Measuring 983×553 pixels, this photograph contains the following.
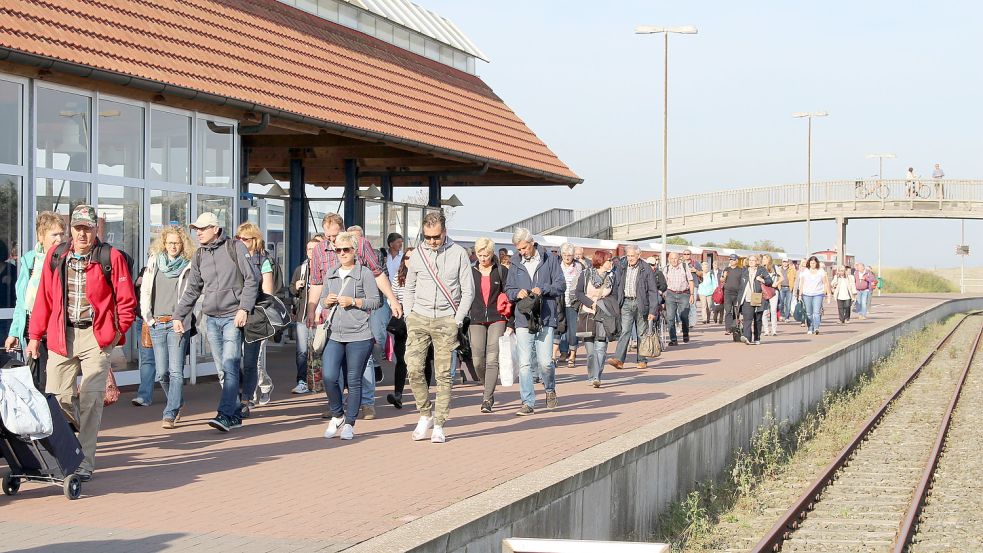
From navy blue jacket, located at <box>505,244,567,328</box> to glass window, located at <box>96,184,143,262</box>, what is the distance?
3.86 m

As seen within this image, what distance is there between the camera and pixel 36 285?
29.6ft

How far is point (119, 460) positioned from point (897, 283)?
98851 millimetres

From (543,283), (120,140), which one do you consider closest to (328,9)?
(120,140)

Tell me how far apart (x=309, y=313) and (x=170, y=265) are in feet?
4.54

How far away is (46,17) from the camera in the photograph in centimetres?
1199

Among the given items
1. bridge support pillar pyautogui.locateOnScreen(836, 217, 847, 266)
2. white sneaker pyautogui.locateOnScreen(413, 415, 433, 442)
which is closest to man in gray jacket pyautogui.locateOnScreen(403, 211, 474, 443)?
white sneaker pyautogui.locateOnScreen(413, 415, 433, 442)

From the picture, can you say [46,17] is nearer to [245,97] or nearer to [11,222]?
[11,222]

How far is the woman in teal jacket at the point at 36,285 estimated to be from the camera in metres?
8.87

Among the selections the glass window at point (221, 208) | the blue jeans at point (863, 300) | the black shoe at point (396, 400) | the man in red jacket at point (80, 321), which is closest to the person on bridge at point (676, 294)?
the glass window at point (221, 208)

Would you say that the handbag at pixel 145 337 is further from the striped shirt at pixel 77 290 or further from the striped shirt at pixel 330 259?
the striped shirt at pixel 77 290

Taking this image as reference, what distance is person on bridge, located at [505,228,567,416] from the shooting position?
1245cm

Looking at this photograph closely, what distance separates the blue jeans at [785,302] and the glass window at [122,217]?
81.4ft

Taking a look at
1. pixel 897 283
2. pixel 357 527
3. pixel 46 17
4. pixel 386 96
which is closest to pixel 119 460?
pixel 357 527

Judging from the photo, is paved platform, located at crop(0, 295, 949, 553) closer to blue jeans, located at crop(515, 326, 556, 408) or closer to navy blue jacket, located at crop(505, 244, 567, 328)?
blue jeans, located at crop(515, 326, 556, 408)
